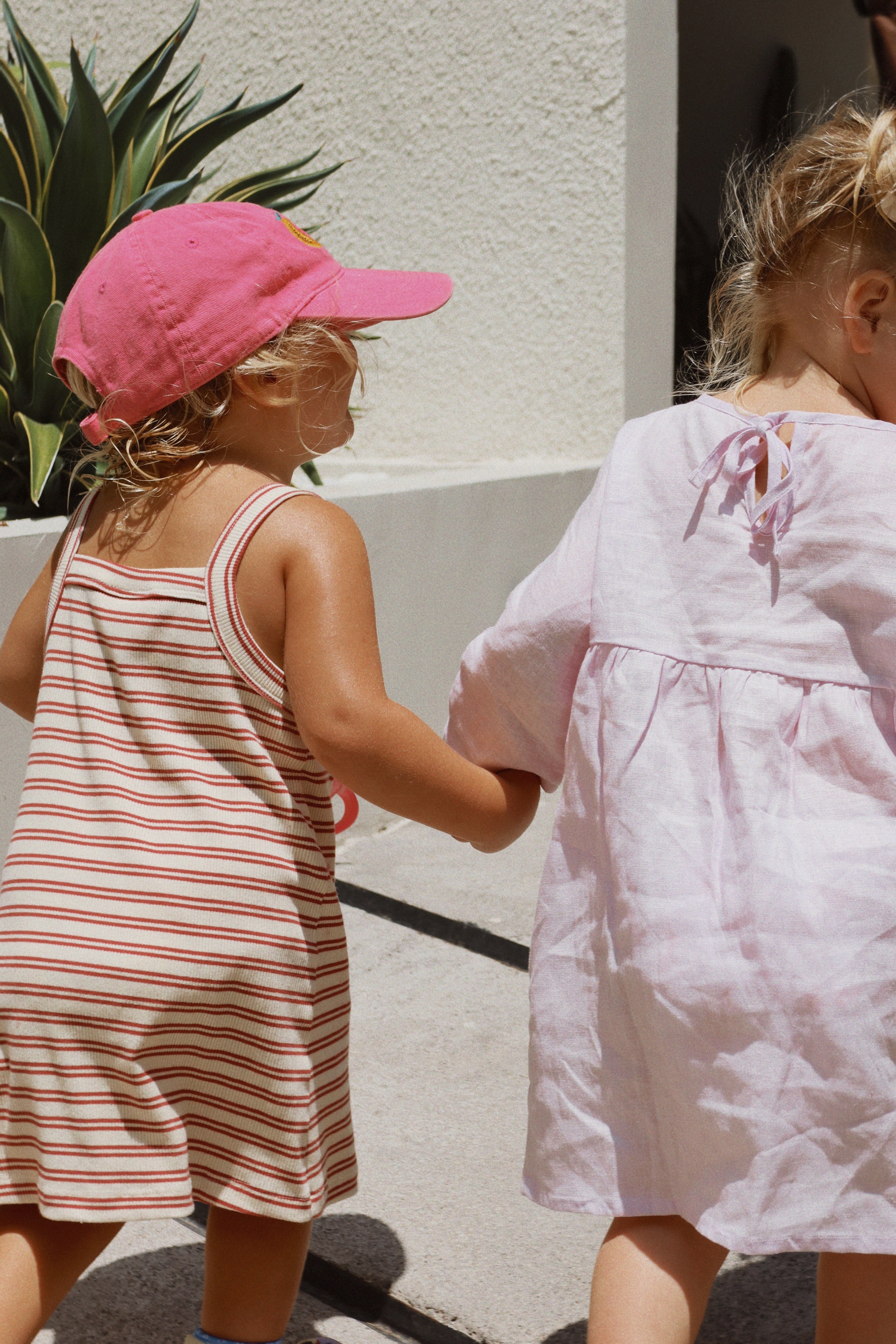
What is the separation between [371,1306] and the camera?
194cm

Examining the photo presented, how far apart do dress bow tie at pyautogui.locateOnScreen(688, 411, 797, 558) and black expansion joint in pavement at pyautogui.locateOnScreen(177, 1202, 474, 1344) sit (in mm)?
1193

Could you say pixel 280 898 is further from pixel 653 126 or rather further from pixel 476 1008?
pixel 653 126

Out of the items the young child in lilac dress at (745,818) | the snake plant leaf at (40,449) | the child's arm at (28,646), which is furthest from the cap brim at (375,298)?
the snake plant leaf at (40,449)

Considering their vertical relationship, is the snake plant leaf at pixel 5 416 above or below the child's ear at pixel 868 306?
below

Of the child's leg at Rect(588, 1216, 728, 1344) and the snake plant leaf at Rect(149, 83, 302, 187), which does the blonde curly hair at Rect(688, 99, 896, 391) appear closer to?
the child's leg at Rect(588, 1216, 728, 1344)

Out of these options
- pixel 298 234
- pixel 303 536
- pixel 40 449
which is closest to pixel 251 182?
pixel 40 449

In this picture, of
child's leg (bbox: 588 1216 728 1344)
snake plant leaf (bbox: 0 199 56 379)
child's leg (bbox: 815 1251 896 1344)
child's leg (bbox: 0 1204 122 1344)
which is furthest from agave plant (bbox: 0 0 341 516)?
child's leg (bbox: 815 1251 896 1344)

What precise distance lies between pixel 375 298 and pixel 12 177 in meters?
2.52

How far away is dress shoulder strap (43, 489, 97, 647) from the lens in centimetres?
158

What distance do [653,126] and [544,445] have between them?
1061mm

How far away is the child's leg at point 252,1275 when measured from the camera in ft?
5.14

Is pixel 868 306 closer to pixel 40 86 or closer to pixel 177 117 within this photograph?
pixel 40 86

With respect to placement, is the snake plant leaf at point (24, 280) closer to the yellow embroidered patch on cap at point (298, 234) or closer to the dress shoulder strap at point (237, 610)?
the yellow embroidered patch on cap at point (298, 234)

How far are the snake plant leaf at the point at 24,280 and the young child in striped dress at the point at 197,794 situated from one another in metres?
2.02
